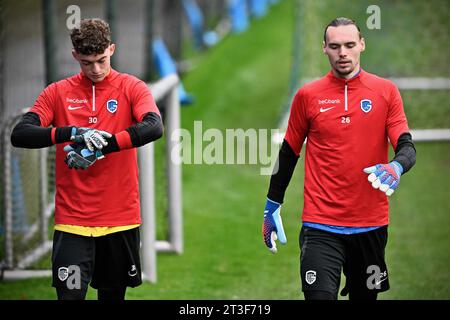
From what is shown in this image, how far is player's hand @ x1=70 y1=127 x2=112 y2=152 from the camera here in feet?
19.6

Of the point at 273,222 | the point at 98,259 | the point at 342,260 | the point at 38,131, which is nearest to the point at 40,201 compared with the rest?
the point at 98,259

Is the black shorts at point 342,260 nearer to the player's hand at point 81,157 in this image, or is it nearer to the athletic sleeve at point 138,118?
the athletic sleeve at point 138,118

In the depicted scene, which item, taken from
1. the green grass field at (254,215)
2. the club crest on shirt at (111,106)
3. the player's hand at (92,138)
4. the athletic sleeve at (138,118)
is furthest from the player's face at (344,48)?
the green grass field at (254,215)

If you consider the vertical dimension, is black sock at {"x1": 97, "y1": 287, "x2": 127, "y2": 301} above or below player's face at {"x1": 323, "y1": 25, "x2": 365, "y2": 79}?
below

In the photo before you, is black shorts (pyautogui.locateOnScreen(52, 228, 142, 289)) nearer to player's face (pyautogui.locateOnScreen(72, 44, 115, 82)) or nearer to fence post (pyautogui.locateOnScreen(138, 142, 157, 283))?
player's face (pyautogui.locateOnScreen(72, 44, 115, 82))

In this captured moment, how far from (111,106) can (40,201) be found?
3.76 m

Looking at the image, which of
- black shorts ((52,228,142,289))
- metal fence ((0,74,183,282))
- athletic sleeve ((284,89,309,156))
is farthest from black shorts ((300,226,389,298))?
metal fence ((0,74,183,282))

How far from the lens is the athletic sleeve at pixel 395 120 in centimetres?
629

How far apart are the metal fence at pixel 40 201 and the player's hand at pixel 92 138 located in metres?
3.00

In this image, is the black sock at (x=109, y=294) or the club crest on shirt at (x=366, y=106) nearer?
the club crest on shirt at (x=366, y=106)

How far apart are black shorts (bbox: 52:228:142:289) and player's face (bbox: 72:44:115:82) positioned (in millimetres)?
963
